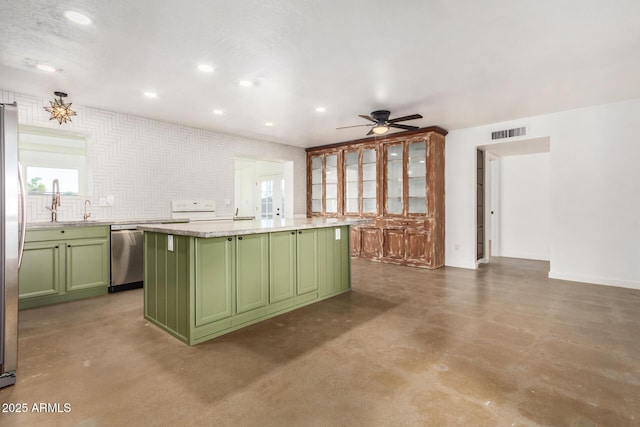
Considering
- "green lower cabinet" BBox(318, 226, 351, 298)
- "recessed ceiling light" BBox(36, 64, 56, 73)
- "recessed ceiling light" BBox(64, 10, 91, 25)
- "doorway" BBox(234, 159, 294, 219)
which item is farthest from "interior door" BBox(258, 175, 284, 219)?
"recessed ceiling light" BBox(64, 10, 91, 25)

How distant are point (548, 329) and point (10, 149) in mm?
4402

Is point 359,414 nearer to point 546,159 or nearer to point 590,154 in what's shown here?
point 590,154

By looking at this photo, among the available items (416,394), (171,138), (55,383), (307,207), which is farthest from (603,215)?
(171,138)

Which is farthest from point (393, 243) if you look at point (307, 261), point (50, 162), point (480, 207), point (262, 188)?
point (50, 162)

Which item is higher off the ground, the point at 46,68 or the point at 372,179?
the point at 46,68

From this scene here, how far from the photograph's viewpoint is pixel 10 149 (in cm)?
205

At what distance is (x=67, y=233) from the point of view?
3842 millimetres

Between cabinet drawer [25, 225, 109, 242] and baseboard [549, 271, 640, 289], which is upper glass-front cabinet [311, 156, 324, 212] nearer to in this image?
cabinet drawer [25, 225, 109, 242]

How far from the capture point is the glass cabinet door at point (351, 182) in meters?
6.88

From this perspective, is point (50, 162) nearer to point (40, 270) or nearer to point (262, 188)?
point (40, 270)

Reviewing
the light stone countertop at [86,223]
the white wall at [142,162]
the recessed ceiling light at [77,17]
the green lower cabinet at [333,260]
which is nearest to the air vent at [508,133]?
the green lower cabinet at [333,260]

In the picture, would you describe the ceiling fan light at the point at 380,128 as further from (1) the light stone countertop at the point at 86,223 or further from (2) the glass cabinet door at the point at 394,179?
(1) the light stone countertop at the point at 86,223

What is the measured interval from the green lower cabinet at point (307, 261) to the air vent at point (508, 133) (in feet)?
12.6

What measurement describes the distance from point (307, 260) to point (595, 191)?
14.2ft
